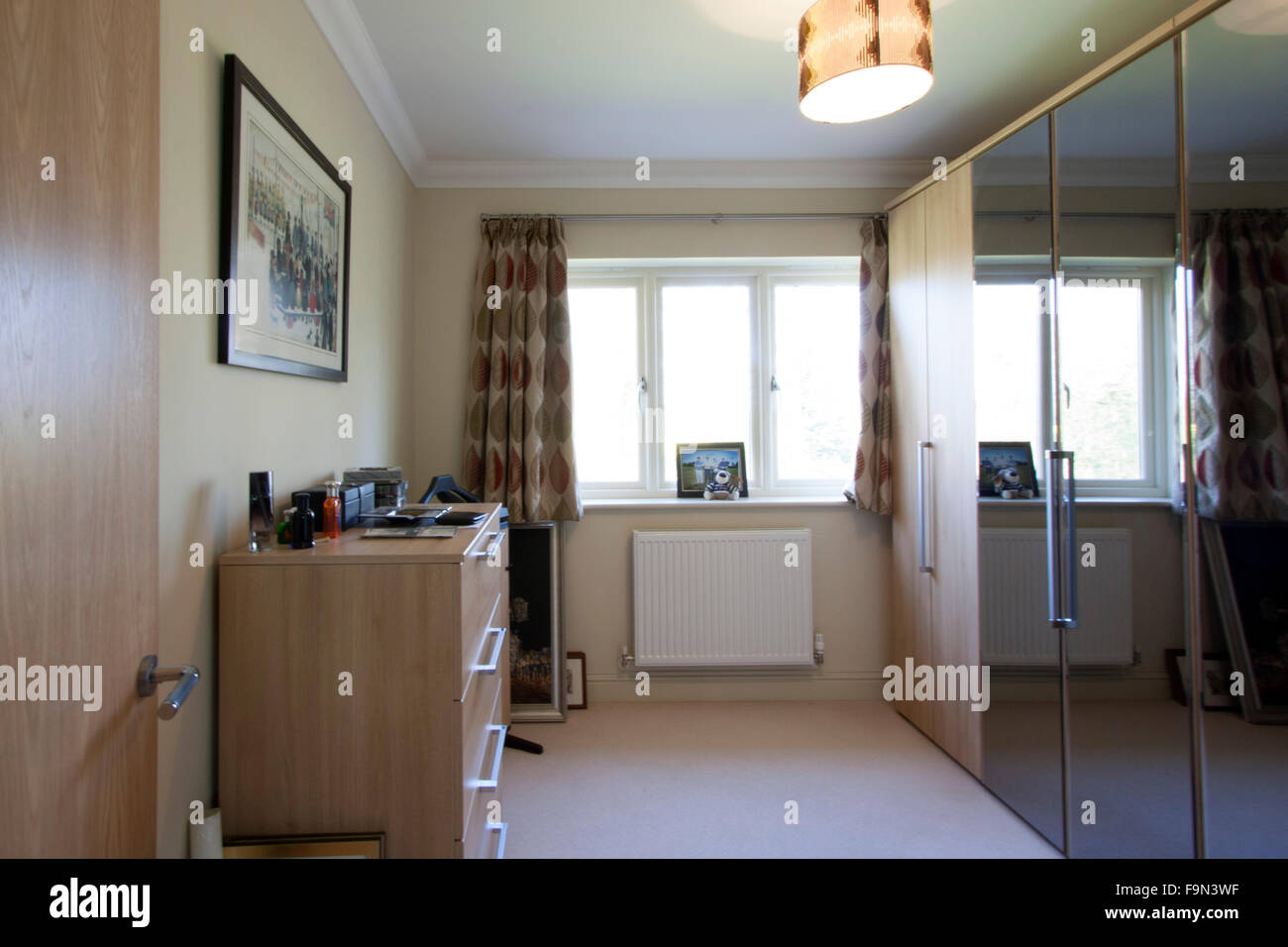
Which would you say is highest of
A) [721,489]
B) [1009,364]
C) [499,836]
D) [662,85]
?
[662,85]

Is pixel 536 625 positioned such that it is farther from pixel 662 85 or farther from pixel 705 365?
pixel 662 85

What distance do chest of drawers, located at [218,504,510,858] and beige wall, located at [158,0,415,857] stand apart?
65mm

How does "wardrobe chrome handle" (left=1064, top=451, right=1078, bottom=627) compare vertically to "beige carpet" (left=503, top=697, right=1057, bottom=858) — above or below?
above

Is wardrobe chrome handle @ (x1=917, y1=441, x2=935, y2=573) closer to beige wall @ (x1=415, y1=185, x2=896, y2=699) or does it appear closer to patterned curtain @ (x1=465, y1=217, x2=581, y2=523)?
beige wall @ (x1=415, y1=185, x2=896, y2=699)

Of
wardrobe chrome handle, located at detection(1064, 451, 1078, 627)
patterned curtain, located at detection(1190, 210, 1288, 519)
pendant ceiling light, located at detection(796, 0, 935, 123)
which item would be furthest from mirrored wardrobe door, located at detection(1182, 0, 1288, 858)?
pendant ceiling light, located at detection(796, 0, 935, 123)

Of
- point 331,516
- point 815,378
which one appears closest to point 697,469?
point 815,378

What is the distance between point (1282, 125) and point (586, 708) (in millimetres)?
3199

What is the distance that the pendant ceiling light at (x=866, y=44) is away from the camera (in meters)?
1.55

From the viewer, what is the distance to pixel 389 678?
51.3 inches

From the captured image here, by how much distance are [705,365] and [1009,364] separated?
1.63 m

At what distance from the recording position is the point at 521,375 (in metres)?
3.09

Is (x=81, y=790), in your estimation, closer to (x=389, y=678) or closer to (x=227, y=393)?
(x=389, y=678)

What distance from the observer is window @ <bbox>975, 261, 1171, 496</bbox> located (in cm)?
162

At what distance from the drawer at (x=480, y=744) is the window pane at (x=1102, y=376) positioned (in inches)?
74.6
